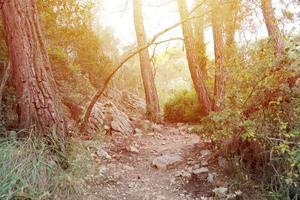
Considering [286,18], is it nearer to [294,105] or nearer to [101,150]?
[294,105]

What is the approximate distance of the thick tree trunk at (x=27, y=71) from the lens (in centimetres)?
327

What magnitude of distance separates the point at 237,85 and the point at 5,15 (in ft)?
8.75

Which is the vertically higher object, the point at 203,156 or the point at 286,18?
the point at 286,18

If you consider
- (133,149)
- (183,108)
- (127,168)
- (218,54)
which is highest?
(218,54)

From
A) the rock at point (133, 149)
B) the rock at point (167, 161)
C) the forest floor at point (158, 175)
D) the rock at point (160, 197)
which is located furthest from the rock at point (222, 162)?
the rock at point (133, 149)

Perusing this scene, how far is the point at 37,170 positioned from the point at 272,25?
3358 mm

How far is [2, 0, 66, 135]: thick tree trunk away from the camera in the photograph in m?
3.27

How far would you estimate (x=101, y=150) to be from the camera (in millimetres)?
4805

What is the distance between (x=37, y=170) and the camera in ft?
9.66

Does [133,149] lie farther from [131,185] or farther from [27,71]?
[27,71]

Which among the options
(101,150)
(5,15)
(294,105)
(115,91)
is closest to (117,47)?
(115,91)

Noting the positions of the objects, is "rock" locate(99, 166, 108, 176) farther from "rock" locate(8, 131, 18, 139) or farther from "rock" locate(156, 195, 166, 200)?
"rock" locate(8, 131, 18, 139)

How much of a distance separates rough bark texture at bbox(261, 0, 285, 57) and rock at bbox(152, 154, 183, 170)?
1.96 meters

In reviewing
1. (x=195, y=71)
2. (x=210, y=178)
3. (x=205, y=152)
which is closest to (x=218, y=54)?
(x=195, y=71)
